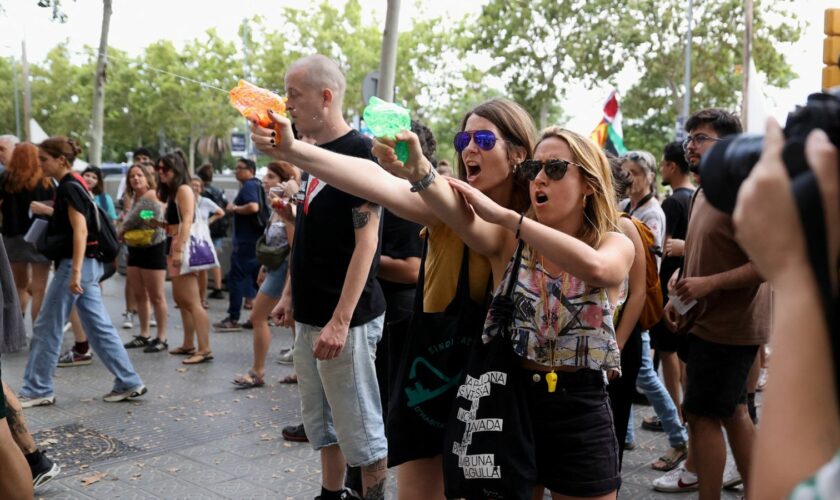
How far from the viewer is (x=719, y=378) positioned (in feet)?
12.7

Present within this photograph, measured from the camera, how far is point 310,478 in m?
4.89

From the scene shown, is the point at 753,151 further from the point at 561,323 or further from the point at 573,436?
the point at 573,436

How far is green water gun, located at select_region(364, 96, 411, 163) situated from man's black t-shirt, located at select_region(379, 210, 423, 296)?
218 cm

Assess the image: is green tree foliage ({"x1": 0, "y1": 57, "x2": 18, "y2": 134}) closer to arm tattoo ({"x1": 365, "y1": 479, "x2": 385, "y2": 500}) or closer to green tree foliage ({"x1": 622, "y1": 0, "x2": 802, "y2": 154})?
green tree foliage ({"x1": 622, "y1": 0, "x2": 802, "y2": 154})

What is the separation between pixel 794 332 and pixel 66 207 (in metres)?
6.39

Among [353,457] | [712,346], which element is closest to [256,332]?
[353,457]

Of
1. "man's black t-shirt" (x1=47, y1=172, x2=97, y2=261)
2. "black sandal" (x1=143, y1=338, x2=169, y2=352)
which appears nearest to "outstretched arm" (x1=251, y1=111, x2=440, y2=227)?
"man's black t-shirt" (x1=47, y1=172, x2=97, y2=261)

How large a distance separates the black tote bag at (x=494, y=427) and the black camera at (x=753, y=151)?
1.27 m

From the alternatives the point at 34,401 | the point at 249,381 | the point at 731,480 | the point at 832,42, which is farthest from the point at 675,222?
the point at 34,401

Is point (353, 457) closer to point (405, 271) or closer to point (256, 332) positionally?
point (405, 271)

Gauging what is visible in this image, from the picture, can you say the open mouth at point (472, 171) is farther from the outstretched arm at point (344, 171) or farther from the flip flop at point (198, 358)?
the flip flop at point (198, 358)

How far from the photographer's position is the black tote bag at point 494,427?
8.04 feet

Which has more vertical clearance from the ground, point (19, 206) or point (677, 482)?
point (19, 206)

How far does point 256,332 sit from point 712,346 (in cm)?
415
